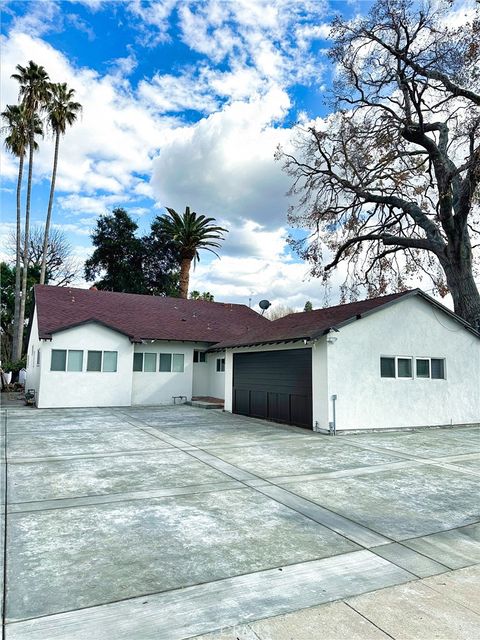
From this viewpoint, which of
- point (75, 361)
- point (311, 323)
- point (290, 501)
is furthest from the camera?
point (75, 361)

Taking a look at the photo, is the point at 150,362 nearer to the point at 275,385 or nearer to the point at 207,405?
the point at 207,405

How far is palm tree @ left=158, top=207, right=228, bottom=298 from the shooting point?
104ft

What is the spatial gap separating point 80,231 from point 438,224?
2545 centimetres

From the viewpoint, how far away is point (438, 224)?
55.8 ft

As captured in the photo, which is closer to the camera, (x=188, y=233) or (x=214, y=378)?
(x=214, y=378)

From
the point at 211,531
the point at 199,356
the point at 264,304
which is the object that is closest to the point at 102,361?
the point at 199,356

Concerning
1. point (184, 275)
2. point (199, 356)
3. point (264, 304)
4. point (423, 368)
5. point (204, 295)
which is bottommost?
point (423, 368)

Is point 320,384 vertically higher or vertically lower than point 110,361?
lower

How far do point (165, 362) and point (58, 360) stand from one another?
468cm

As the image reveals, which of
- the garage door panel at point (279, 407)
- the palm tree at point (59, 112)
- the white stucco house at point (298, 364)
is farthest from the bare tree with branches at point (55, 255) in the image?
the garage door panel at point (279, 407)

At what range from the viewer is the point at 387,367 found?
12133mm

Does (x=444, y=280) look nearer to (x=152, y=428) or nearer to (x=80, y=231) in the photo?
(x=152, y=428)

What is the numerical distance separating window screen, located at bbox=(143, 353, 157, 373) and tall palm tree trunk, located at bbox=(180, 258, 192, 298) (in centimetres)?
1210

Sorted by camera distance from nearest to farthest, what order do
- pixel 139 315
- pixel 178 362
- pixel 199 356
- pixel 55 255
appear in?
pixel 178 362 → pixel 199 356 → pixel 139 315 → pixel 55 255
